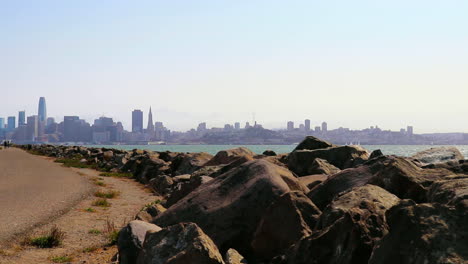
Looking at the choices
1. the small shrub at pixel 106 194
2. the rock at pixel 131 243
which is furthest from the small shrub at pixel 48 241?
the small shrub at pixel 106 194

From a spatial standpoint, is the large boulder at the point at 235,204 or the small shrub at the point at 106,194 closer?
the large boulder at the point at 235,204

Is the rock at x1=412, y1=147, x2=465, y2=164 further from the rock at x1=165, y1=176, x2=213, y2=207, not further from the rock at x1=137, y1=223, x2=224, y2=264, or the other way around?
the rock at x1=137, y1=223, x2=224, y2=264

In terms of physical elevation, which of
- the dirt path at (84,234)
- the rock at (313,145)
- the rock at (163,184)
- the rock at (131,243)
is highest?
the rock at (313,145)

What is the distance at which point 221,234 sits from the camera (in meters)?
7.53

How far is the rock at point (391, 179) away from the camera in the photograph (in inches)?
278

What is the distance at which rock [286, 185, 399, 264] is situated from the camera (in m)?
5.16

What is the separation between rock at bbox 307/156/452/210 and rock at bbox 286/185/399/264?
1.09m

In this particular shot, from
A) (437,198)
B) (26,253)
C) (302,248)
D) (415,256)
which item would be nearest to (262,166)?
(302,248)

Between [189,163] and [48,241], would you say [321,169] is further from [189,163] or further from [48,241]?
[189,163]

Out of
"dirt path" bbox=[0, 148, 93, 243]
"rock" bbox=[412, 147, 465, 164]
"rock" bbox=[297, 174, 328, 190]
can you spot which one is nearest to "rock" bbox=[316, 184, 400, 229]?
"rock" bbox=[297, 174, 328, 190]

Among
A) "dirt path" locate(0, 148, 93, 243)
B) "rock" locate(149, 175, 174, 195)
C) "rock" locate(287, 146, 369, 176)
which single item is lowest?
"dirt path" locate(0, 148, 93, 243)

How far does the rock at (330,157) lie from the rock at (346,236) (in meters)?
8.48

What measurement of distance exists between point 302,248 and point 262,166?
3.12 m

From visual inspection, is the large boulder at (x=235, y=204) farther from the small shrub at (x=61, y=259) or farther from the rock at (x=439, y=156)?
the rock at (x=439, y=156)
